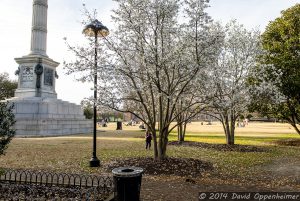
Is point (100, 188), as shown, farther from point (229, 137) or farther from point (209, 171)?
point (229, 137)

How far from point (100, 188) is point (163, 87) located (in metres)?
7.97

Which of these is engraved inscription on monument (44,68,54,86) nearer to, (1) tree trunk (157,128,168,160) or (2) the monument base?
(2) the monument base

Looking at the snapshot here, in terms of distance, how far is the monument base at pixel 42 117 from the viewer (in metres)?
35.2

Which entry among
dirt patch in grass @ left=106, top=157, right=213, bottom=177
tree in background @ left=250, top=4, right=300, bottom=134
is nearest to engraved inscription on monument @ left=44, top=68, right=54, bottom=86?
tree in background @ left=250, top=4, right=300, bottom=134

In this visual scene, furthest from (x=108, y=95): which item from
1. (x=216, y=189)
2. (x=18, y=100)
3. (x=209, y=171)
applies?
(x=18, y=100)

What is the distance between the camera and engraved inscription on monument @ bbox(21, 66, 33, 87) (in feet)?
124

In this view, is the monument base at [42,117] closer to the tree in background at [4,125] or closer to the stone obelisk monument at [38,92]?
the stone obelisk monument at [38,92]

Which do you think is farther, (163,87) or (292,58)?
(292,58)

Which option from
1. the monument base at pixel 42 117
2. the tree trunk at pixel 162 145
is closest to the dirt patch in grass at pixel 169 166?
the tree trunk at pixel 162 145

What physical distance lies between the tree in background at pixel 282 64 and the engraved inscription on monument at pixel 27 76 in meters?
25.2

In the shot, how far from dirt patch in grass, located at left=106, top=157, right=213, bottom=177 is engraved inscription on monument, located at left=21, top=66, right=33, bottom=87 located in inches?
1012

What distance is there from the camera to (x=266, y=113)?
3309 cm

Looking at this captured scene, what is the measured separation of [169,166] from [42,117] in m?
25.3

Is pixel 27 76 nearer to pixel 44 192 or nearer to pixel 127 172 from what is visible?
pixel 44 192
